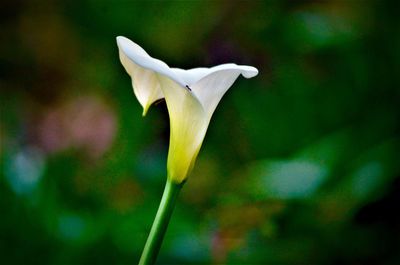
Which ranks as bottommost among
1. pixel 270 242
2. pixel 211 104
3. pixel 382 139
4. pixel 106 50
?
pixel 211 104

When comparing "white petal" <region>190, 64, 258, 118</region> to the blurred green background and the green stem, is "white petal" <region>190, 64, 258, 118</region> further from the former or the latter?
the blurred green background

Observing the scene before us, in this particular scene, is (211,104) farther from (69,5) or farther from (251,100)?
(69,5)

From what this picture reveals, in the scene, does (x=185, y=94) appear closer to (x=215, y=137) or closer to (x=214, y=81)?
(x=214, y=81)

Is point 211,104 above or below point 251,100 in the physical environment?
below

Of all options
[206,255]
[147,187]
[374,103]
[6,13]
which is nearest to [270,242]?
[206,255]

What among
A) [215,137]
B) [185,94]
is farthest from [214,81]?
[215,137]

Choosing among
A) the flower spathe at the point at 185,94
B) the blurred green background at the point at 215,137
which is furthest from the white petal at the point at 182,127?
the blurred green background at the point at 215,137

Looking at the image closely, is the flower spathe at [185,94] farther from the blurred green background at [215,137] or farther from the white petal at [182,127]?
the blurred green background at [215,137]
